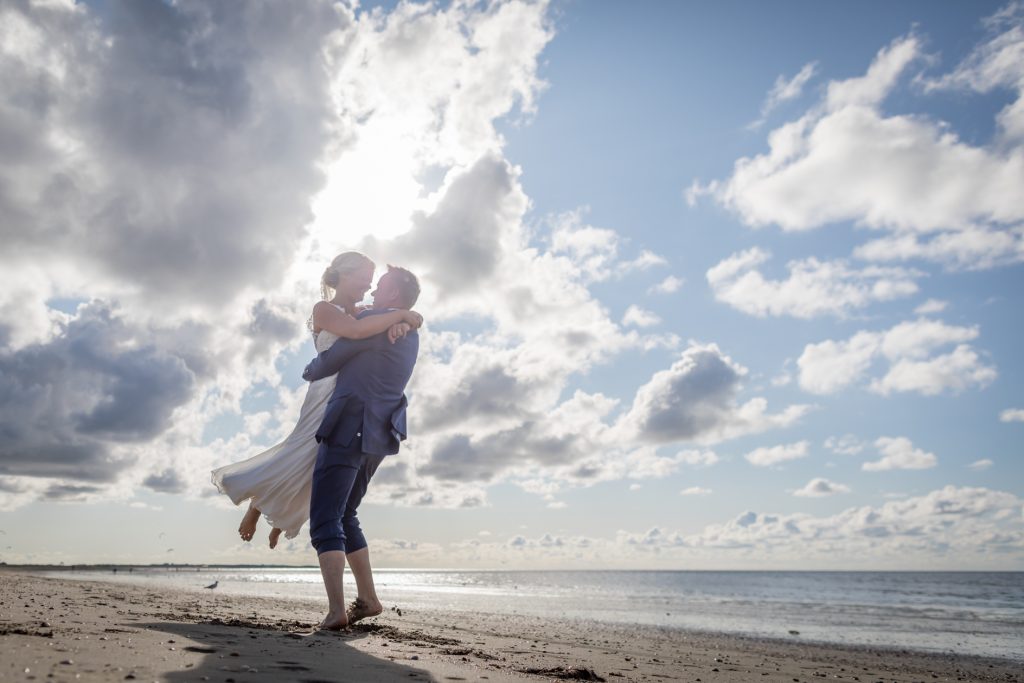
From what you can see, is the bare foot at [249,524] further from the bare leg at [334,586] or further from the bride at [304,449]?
the bare leg at [334,586]

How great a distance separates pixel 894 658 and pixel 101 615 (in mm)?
11366

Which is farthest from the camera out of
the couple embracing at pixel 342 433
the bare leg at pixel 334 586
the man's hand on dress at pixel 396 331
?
the man's hand on dress at pixel 396 331

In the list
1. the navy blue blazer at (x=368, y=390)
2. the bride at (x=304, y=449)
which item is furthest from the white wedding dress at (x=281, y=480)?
the navy blue blazer at (x=368, y=390)

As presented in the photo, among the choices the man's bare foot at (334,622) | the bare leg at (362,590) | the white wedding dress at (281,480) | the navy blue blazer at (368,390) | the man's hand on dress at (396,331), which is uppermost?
the man's hand on dress at (396,331)

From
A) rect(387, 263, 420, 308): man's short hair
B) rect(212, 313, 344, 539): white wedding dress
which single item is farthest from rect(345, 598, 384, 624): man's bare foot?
rect(387, 263, 420, 308): man's short hair

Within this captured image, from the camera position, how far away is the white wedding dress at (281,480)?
4.96m

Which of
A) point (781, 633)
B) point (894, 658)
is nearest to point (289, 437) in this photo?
point (894, 658)

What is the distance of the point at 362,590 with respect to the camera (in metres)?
4.82

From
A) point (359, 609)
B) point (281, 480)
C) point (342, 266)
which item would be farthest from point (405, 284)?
point (359, 609)

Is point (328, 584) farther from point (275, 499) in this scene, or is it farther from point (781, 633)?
point (781, 633)

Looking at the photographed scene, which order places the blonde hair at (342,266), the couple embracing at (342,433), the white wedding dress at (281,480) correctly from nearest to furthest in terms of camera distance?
the couple embracing at (342,433) → the white wedding dress at (281,480) → the blonde hair at (342,266)

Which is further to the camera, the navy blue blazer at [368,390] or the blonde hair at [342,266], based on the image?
the blonde hair at [342,266]

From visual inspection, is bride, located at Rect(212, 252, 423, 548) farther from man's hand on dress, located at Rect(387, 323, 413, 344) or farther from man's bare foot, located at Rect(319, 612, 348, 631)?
man's bare foot, located at Rect(319, 612, 348, 631)

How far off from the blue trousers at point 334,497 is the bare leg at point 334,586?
0.22 feet
